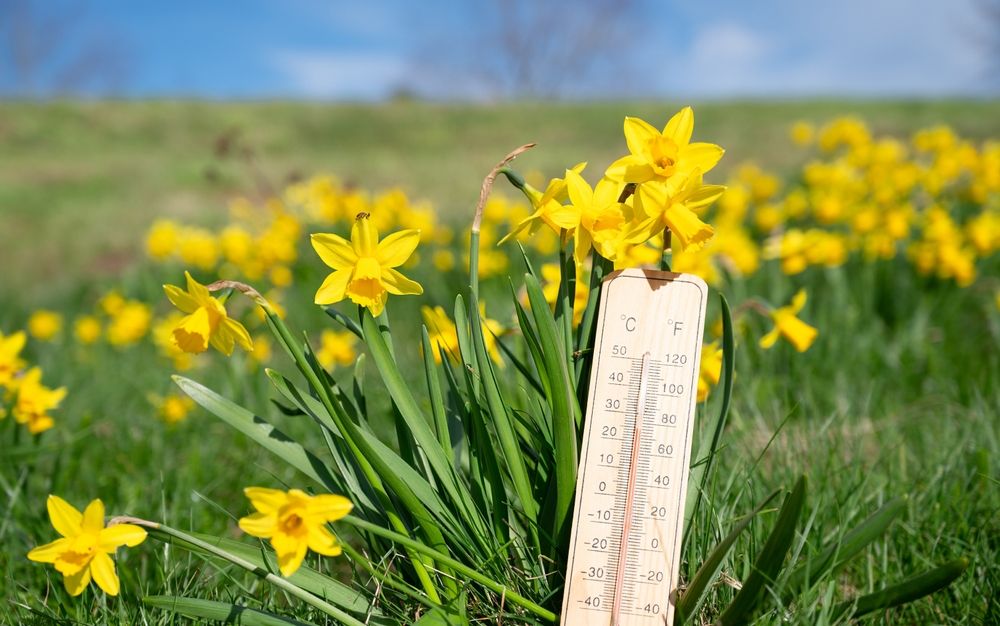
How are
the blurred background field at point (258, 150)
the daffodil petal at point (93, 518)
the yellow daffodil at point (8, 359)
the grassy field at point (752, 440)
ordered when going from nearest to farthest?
the daffodil petal at point (93, 518) → the grassy field at point (752, 440) → the yellow daffodil at point (8, 359) → the blurred background field at point (258, 150)

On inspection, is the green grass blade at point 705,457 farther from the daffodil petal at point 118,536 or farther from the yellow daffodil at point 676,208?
the daffodil petal at point 118,536

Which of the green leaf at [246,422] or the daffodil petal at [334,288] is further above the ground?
the daffodil petal at [334,288]

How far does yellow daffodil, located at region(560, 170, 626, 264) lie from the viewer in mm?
1310

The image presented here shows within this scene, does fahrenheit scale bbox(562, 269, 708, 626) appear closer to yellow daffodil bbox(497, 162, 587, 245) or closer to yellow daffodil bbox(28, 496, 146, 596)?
yellow daffodil bbox(497, 162, 587, 245)

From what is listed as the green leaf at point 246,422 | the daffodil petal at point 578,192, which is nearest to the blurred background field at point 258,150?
the green leaf at point 246,422

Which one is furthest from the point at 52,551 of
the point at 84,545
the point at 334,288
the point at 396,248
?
the point at 396,248

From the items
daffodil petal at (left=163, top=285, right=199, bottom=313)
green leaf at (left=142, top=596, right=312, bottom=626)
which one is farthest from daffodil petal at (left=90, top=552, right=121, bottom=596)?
daffodil petal at (left=163, top=285, right=199, bottom=313)

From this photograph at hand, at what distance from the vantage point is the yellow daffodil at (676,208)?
1236 millimetres

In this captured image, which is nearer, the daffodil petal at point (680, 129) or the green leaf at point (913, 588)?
the green leaf at point (913, 588)

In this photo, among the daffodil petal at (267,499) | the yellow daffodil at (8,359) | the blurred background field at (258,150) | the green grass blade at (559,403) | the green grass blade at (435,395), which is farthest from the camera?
the blurred background field at (258,150)

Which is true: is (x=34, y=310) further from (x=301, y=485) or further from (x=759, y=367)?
(x=759, y=367)

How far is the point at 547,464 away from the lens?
150 cm

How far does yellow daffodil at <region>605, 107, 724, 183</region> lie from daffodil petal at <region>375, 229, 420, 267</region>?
1.08 ft

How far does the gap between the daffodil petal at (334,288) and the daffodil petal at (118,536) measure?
16.8 inches
